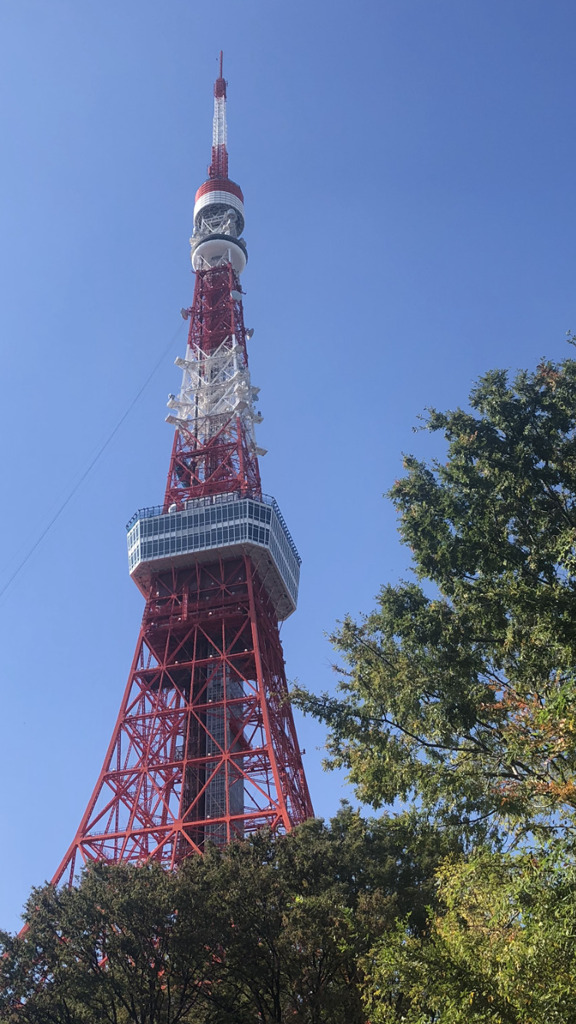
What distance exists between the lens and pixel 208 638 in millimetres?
45281

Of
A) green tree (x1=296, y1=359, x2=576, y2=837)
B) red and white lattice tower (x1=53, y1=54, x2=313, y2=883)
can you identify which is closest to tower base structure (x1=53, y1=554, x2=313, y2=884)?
red and white lattice tower (x1=53, y1=54, x2=313, y2=883)

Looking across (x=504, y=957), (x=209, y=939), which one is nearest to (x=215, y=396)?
(x=209, y=939)

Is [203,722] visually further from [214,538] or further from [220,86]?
[220,86]

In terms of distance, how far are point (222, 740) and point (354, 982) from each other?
24.4m

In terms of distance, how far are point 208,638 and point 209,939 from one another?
81.3 feet

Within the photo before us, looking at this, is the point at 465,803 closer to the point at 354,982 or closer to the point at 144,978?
the point at 354,982

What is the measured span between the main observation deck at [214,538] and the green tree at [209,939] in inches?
966

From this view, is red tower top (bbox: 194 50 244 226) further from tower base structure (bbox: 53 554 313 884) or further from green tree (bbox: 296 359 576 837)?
green tree (bbox: 296 359 576 837)

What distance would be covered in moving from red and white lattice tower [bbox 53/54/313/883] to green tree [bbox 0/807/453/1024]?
12.1 m

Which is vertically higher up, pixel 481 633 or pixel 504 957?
pixel 481 633

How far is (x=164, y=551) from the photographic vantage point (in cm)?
4744

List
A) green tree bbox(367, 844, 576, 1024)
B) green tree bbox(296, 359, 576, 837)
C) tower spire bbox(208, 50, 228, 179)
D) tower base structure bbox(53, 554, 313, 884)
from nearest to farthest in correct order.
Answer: green tree bbox(367, 844, 576, 1024) → green tree bbox(296, 359, 576, 837) → tower base structure bbox(53, 554, 313, 884) → tower spire bbox(208, 50, 228, 179)

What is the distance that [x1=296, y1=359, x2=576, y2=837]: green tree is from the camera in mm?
13031

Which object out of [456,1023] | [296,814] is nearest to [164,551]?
[296,814]
